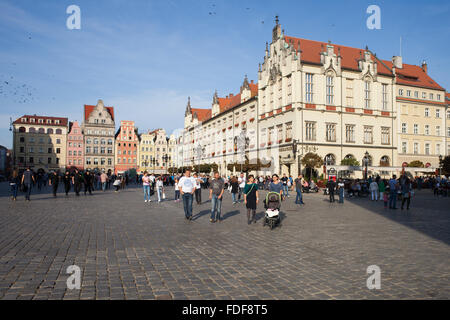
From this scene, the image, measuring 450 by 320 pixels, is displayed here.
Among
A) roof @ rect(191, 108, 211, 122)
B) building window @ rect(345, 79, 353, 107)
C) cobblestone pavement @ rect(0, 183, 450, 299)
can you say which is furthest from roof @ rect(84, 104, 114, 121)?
cobblestone pavement @ rect(0, 183, 450, 299)

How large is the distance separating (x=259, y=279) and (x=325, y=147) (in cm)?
4020

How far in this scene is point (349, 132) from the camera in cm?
4553

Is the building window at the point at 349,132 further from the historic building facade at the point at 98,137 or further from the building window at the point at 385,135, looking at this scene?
the historic building facade at the point at 98,137

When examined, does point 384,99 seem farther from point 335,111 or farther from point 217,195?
point 217,195

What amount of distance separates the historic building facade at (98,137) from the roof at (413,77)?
70.1m

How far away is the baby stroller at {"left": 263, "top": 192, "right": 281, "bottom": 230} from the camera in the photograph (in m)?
10.8

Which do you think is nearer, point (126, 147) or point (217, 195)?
point (217, 195)

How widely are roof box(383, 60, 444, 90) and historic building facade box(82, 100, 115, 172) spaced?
7012cm

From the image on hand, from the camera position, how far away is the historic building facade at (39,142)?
92.1 metres

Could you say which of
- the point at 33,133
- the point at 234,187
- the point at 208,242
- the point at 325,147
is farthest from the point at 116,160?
the point at 208,242

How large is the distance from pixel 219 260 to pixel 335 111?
4138 centimetres

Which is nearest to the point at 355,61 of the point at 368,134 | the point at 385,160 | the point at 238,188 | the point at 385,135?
the point at 368,134

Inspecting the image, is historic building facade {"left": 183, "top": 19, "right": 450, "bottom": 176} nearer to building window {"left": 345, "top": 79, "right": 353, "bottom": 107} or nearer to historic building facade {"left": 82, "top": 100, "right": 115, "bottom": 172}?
building window {"left": 345, "top": 79, "right": 353, "bottom": 107}

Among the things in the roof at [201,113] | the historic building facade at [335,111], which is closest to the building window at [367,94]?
the historic building facade at [335,111]
